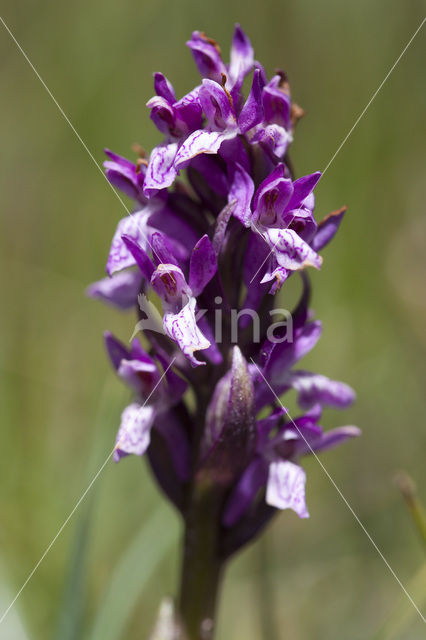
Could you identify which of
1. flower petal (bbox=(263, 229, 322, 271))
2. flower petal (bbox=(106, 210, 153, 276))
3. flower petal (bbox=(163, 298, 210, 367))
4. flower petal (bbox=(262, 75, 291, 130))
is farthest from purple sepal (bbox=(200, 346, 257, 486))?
flower petal (bbox=(262, 75, 291, 130))

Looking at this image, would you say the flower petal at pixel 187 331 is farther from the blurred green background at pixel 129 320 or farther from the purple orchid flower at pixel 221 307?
the blurred green background at pixel 129 320

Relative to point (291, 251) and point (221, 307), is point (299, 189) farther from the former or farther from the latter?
point (221, 307)

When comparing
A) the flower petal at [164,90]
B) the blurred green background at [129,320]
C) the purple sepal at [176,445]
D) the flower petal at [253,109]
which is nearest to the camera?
the flower petal at [253,109]

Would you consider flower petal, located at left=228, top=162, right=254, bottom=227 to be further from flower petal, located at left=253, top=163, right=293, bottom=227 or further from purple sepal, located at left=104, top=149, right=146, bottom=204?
purple sepal, located at left=104, top=149, right=146, bottom=204

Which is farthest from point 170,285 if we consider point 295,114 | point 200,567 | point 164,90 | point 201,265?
point 200,567

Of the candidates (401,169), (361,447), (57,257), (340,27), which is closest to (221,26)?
(340,27)

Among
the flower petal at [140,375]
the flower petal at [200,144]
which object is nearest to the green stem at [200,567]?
the flower petal at [140,375]
